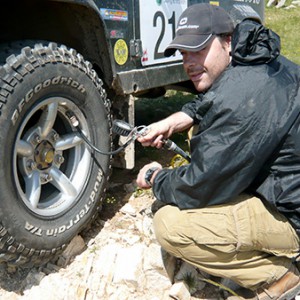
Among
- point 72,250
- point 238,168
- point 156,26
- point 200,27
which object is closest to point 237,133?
point 238,168

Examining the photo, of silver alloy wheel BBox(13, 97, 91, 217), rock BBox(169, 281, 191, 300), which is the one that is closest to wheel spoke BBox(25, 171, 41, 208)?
silver alloy wheel BBox(13, 97, 91, 217)

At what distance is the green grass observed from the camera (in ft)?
31.4

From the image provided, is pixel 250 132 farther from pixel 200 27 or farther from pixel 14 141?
pixel 14 141

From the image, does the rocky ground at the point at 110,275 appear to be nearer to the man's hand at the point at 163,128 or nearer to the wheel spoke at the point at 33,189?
the wheel spoke at the point at 33,189

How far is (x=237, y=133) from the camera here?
7.43ft

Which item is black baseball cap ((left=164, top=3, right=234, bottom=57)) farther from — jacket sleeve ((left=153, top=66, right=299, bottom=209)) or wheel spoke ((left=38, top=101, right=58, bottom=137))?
wheel spoke ((left=38, top=101, right=58, bottom=137))

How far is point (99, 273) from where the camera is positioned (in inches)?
110

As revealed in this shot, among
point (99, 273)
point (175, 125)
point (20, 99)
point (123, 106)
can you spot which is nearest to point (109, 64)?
point (123, 106)

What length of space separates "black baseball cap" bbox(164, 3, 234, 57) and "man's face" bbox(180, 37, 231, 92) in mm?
53

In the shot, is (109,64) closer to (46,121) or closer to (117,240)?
(46,121)

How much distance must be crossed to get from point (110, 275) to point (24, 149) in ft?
3.03

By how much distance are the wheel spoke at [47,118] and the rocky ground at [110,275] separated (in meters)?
0.75

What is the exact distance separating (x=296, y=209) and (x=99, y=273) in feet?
3.97

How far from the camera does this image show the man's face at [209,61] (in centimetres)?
256
